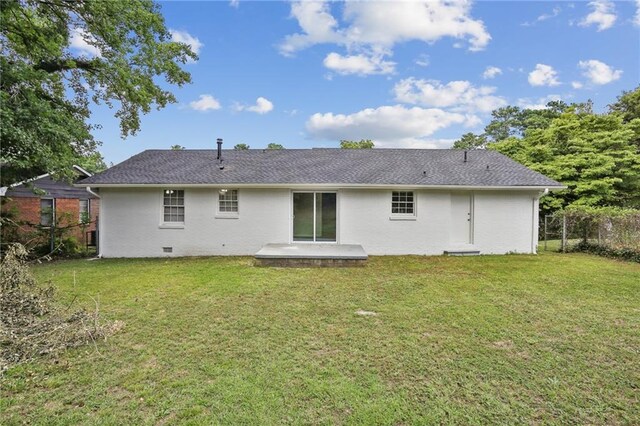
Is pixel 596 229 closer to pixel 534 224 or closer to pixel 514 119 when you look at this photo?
pixel 534 224

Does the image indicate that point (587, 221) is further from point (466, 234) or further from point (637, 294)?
point (637, 294)

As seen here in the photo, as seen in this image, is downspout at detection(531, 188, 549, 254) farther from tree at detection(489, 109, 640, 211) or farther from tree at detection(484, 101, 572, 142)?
tree at detection(484, 101, 572, 142)

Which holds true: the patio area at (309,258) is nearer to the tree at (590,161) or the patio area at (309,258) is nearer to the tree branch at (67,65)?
the tree branch at (67,65)

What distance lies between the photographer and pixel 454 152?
13391mm

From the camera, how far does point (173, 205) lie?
35.3ft

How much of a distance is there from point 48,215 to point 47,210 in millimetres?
242

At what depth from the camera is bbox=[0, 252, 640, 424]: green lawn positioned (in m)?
2.62

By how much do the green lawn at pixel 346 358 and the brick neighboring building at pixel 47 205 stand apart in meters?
7.67

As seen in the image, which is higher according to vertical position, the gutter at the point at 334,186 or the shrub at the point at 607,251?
the gutter at the point at 334,186

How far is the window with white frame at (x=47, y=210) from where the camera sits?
45.5 ft

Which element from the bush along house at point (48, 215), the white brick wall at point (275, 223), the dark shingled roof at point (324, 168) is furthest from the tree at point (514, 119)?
the bush along house at point (48, 215)

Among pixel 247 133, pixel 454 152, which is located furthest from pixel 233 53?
pixel 454 152

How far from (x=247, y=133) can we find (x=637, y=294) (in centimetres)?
1976

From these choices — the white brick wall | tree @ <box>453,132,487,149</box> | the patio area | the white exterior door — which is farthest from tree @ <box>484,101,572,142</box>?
the patio area
